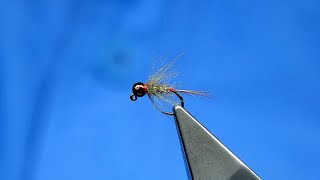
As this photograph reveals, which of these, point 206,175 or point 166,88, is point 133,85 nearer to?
point 166,88

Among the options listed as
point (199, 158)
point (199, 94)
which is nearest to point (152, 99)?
point (199, 94)

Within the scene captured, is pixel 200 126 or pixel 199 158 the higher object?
pixel 200 126

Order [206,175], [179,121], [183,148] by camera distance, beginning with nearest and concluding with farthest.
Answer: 1. [206,175]
2. [183,148]
3. [179,121]

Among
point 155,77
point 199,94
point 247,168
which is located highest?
point 155,77

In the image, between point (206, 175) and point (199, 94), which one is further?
point (199, 94)

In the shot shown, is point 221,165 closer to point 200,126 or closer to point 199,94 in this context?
point 200,126

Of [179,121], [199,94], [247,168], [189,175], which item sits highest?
[199,94]

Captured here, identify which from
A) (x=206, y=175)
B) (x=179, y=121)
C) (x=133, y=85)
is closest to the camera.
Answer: (x=206, y=175)

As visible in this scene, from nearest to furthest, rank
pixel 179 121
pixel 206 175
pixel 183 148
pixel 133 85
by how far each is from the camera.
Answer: pixel 206 175 < pixel 183 148 < pixel 179 121 < pixel 133 85

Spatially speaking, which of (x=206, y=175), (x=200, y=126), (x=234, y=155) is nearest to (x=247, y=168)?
(x=234, y=155)
